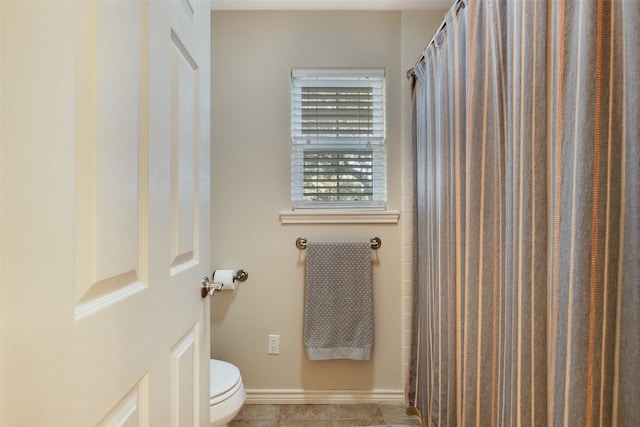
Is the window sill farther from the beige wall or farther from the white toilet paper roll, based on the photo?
the white toilet paper roll

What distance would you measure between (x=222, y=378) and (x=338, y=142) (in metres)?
1.38

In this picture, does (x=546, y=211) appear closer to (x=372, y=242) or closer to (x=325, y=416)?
(x=372, y=242)

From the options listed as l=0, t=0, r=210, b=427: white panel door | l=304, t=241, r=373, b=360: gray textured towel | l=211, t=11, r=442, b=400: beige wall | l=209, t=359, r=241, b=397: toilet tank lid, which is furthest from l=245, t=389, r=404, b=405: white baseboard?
l=0, t=0, r=210, b=427: white panel door

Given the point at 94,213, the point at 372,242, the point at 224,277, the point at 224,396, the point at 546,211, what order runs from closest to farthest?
the point at 94,213 < the point at 546,211 < the point at 224,396 < the point at 224,277 < the point at 372,242

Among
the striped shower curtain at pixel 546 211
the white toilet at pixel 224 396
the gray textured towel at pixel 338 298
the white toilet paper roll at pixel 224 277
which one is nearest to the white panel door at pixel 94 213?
the white toilet at pixel 224 396

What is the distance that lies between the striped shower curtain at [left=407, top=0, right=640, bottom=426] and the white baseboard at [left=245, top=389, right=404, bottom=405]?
88 centimetres

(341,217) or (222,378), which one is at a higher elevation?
(341,217)

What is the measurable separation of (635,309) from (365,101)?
1710 mm

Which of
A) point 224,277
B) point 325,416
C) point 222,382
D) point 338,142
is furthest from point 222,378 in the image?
point 338,142

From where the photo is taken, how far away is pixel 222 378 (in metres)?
1.55

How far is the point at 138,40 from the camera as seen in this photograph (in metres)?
0.60

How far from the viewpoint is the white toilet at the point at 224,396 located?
141cm

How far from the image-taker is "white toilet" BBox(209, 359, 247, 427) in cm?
141

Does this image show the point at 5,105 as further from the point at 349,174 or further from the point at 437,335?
the point at 349,174
